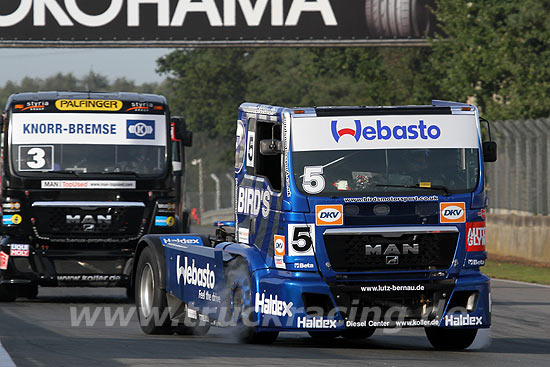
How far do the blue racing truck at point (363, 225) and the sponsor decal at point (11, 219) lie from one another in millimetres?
6876

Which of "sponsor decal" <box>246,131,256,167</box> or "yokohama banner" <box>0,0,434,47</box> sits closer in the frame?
"sponsor decal" <box>246,131,256,167</box>

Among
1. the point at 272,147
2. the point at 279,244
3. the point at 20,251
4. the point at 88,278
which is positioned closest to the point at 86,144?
the point at 20,251

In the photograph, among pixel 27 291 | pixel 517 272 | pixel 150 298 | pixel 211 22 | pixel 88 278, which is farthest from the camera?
pixel 211 22

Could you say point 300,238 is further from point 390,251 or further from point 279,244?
point 390,251

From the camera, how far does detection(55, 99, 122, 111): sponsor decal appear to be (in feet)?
66.9

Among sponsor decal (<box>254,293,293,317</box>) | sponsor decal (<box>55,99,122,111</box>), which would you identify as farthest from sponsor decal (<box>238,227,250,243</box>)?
sponsor decal (<box>55,99,122,111</box>)

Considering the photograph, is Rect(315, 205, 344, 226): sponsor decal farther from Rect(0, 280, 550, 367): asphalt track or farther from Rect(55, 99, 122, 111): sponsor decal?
Rect(55, 99, 122, 111): sponsor decal

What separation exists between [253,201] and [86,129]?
268 inches

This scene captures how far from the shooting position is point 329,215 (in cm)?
1316

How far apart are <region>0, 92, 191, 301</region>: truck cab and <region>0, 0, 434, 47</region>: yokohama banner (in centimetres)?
2049

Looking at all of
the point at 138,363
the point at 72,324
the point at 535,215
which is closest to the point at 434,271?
the point at 138,363

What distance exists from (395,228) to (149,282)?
3860 millimetres

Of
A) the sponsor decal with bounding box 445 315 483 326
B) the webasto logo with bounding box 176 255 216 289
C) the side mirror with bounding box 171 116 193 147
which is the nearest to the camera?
the sponsor decal with bounding box 445 315 483 326

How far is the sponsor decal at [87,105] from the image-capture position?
803 inches
